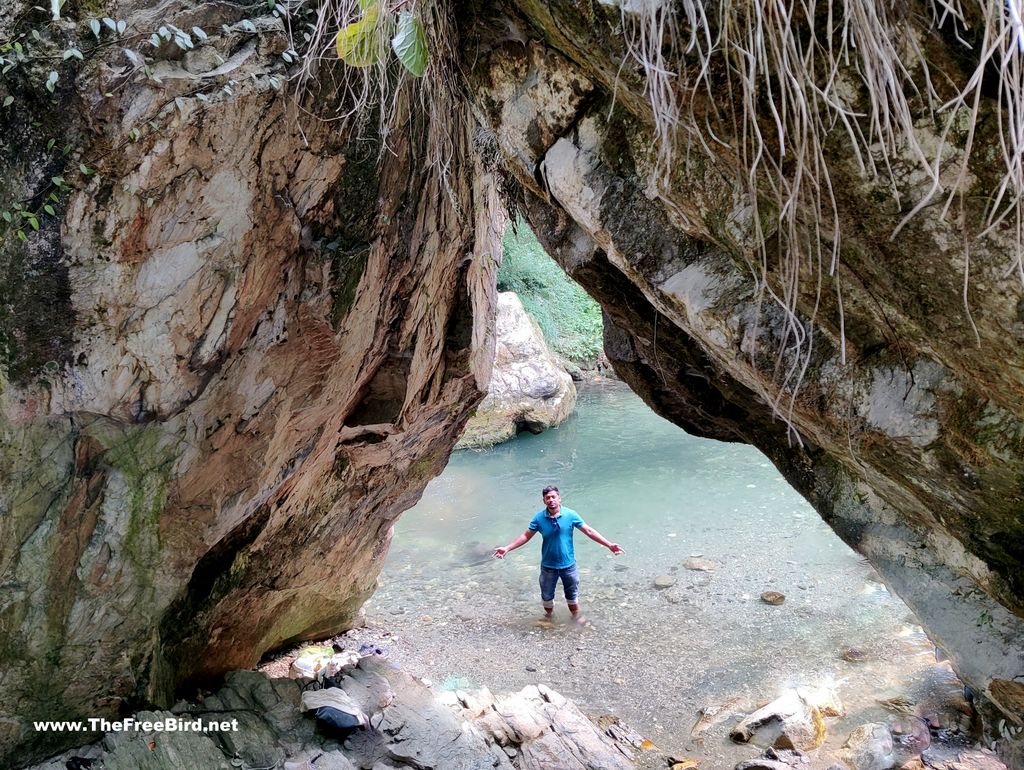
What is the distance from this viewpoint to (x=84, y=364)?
295cm

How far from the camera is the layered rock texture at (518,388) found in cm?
1294

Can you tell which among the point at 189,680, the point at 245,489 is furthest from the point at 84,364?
the point at 189,680

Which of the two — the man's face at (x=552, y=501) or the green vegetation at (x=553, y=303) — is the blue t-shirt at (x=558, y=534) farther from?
the green vegetation at (x=553, y=303)

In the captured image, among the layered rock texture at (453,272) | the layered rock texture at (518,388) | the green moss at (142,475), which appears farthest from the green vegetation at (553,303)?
the green moss at (142,475)

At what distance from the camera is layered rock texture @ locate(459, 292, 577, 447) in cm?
1294

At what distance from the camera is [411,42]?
2387 millimetres

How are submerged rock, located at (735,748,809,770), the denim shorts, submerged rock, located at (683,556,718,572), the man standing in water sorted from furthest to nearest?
submerged rock, located at (683,556,718,572), the denim shorts, the man standing in water, submerged rock, located at (735,748,809,770)

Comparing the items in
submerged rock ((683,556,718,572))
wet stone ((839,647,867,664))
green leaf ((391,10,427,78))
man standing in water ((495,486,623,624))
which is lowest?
submerged rock ((683,556,718,572))

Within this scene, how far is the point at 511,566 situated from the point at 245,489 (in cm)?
500

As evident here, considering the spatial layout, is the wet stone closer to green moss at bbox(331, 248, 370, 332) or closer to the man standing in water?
the man standing in water

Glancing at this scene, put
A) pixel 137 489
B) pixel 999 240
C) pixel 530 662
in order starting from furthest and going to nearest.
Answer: pixel 530 662 → pixel 137 489 → pixel 999 240

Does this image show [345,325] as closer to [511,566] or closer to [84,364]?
[84,364]

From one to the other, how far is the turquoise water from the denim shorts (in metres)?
0.27

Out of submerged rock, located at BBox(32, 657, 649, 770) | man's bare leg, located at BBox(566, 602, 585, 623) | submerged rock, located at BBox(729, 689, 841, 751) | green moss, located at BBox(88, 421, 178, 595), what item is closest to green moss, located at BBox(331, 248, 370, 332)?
green moss, located at BBox(88, 421, 178, 595)
